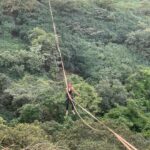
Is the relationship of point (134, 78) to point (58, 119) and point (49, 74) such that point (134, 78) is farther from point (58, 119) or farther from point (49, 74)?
point (58, 119)

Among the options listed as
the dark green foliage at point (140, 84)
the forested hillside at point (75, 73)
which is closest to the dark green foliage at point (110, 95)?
the forested hillside at point (75, 73)

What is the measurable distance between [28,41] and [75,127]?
35.9ft

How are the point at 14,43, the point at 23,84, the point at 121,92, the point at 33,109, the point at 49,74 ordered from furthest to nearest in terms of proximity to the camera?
1. the point at 14,43
2. the point at 49,74
3. the point at 121,92
4. the point at 23,84
5. the point at 33,109

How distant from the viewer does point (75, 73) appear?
74.9 ft

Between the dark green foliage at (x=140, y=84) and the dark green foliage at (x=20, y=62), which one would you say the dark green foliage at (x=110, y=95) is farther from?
the dark green foliage at (x=20, y=62)

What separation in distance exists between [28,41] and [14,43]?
85cm

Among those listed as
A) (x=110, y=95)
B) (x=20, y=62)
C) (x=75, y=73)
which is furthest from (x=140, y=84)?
(x=20, y=62)

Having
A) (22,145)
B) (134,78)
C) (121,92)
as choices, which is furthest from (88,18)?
(22,145)

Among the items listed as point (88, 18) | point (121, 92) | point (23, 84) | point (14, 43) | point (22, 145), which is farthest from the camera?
point (88, 18)

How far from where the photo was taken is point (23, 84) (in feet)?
58.5

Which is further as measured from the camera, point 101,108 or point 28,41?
point 28,41

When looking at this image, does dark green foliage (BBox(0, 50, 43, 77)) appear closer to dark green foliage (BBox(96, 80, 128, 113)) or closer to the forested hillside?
the forested hillside

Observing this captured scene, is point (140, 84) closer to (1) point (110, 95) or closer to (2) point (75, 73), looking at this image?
(1) point (110, 95)

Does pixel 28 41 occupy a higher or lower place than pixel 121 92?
higher
